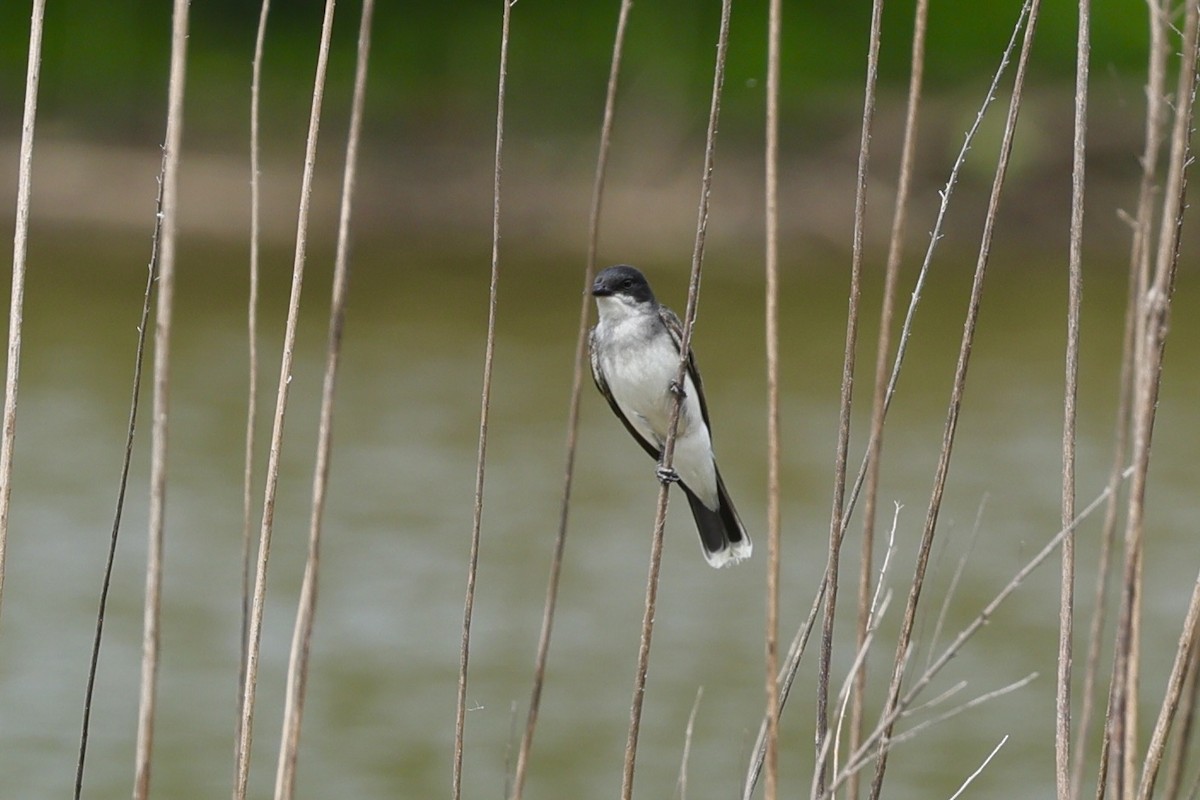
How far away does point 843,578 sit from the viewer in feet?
45.8

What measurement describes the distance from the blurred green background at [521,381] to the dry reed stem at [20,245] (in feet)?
5.96

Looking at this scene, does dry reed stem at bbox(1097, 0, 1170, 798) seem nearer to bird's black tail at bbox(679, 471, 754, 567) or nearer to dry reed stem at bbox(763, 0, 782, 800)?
dry reed stem at bbox(763, 0, 782, 800)

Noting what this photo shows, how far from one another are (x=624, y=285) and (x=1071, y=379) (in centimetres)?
255

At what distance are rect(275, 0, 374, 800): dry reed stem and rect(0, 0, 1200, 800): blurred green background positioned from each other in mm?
1322

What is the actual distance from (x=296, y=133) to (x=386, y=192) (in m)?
1.74

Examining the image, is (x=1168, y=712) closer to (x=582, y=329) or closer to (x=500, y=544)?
(x=582, y=329)

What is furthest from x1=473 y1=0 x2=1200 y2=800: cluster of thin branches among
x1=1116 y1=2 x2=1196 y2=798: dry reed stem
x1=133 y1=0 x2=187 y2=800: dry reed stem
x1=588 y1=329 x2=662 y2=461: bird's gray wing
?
x1=588 y1=329 x2=662 y2=461: bird's gray wing

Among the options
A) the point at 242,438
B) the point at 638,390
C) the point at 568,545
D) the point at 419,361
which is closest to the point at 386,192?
the point at 419,361

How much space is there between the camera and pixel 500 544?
46.9 ft

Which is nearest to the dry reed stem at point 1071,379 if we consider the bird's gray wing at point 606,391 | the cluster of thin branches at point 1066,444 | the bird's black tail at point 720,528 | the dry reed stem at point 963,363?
the cluster of thin branches at point 1066,444

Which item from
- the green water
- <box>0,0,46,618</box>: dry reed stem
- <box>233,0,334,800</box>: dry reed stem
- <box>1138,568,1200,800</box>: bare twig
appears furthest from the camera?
the green water

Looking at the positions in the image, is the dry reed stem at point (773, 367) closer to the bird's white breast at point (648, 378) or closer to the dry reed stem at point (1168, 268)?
the dry reed stem at point (1168, 268)

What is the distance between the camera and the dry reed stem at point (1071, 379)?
3418 mm

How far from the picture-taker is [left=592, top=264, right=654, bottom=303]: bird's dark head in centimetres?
582
